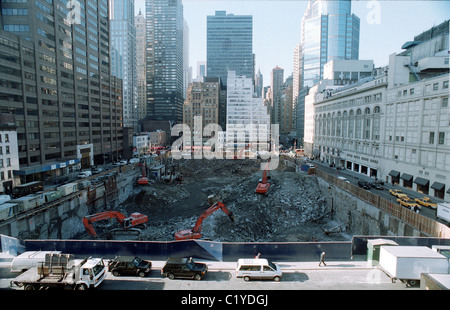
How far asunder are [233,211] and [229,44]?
171 meters

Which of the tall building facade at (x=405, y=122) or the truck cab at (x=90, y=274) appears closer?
the truck cab at (x=90, y=274)

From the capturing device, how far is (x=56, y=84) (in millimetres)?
55500

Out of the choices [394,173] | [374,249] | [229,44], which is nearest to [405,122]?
[394,173]

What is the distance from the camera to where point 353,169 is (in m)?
55.7

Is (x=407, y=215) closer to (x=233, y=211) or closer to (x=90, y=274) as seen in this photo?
(x=233, y=211)

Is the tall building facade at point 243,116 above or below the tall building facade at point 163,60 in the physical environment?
below

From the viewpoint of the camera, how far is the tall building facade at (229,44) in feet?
593

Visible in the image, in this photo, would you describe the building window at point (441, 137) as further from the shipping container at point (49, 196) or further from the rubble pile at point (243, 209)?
the shipping container at point (49, 196)

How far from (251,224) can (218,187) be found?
2416 centimetres

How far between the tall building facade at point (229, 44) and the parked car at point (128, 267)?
580 ft

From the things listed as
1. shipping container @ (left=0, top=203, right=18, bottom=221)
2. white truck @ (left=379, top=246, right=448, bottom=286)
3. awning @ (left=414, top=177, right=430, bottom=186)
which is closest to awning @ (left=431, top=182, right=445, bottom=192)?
awning @ (left=414, top=177, right=430, bottom=186)

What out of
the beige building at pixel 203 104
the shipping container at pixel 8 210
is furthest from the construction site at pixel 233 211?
the beige building at pixel 203 104
